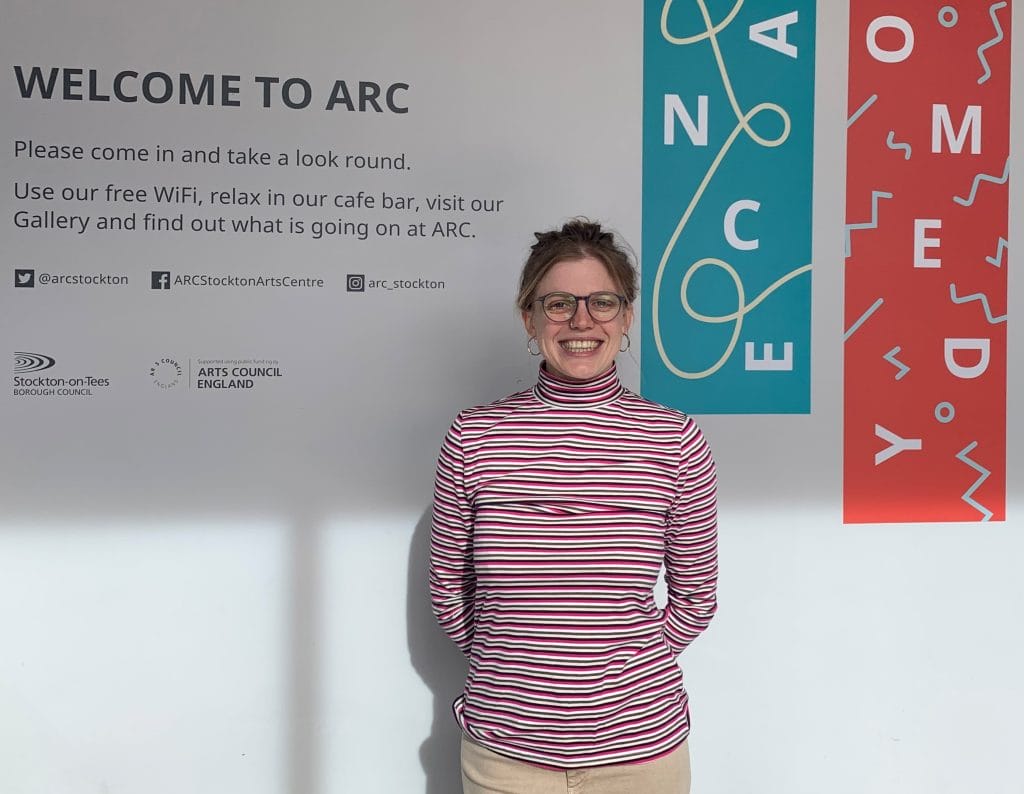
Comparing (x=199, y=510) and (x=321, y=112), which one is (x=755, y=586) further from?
(x=321, y=112)

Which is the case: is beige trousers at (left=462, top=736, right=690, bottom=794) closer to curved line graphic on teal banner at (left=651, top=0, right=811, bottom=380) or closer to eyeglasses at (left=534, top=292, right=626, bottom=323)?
eyeglasses at (left=534, top=292, right=626, bottom=323)

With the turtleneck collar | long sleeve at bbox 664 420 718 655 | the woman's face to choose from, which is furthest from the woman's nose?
long sleeve at bbox 664 420 718 655

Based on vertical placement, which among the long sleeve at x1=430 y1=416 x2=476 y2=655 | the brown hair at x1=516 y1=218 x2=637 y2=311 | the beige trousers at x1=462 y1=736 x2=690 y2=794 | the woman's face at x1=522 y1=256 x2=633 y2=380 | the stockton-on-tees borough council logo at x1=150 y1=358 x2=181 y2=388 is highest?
the brown hair at x1=516 y1=218 x2=637 y2=311

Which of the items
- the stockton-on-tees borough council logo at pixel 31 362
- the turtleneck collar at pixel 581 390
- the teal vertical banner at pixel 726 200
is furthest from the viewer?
the teal vertical banner at pixel 726 200

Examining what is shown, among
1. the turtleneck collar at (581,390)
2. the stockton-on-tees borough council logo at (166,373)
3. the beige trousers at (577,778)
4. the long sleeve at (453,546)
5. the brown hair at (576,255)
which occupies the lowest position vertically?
the beige trousers at (577,778)

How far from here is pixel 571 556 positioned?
1855 mm

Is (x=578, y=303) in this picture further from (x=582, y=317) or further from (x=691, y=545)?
(x=691, y=545)

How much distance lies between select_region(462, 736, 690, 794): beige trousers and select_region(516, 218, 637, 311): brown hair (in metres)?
0.86

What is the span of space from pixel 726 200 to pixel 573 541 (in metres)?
1.18

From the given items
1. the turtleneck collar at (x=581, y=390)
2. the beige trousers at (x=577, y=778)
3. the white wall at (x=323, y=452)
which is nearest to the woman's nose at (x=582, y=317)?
the turtleneck collar at (x=581, y=390)

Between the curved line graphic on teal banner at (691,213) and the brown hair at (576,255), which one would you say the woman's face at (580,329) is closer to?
the brown hair at (576,255)

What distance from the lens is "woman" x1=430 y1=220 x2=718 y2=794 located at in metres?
1.84

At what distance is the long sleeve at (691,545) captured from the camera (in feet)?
6.47

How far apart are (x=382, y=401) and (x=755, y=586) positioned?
1.10 meters
